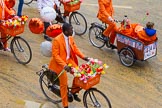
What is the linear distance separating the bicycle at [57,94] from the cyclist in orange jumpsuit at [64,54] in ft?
0.61

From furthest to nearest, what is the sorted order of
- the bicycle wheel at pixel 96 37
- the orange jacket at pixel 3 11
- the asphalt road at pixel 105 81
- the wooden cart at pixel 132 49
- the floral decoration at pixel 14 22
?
the bicycle wheel at pixel 96 37, the wooden cart at pixel 132 49, the orange jacket at pixel 3 11, the floral decoration at pixel 14 22, the asphalt road at pixel 105 81

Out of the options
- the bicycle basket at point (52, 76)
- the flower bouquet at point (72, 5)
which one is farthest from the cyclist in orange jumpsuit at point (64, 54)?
the flower bouquet at point (72, 5)

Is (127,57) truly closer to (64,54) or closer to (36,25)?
(36,25)

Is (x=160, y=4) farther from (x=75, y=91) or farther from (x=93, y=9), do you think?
(x=75, y=91)

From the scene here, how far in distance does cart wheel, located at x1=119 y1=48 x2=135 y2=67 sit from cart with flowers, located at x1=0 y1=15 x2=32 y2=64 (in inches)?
86.6

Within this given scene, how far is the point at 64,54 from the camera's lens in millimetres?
7199

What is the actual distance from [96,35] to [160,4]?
471 centimetres

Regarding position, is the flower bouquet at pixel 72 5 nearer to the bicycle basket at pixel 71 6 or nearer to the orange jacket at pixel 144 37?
the bicycle basket at pixel 71 6

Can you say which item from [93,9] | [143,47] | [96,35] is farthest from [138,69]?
[93,9]

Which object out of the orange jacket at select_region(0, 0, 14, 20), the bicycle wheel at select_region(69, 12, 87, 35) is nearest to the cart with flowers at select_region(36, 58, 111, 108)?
the orange jacket at select_region(0, 0, 14, 20)

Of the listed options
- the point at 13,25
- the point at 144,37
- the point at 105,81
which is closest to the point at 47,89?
the point at 105,81

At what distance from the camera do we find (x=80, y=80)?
696 centimetres

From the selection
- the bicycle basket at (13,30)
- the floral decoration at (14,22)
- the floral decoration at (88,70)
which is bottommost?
the floral decoration at (88,70)

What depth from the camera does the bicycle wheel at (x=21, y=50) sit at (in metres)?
9.38
